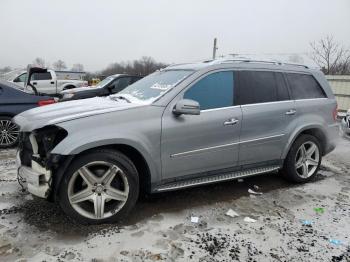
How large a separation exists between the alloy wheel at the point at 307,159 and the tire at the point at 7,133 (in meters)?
5.31

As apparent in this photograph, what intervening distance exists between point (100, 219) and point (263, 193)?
234 cm

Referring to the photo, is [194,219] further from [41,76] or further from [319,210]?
[41,76]

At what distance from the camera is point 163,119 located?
12.1ft

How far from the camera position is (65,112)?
360cm

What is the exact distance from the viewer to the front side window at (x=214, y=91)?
157 inches

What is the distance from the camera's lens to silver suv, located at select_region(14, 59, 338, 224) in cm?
336

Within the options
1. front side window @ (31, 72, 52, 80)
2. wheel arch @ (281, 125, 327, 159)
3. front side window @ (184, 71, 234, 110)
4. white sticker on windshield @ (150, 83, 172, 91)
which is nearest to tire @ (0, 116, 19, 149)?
→ white sticker on windshield @ (150, 83, 172, 91)

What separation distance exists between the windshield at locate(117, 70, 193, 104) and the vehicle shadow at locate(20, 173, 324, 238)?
1294 mm

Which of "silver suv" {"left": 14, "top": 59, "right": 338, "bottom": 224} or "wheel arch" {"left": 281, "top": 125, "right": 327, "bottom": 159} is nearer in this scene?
"silver suv" {"left": 14, "top": 59, "right": 338, "bottom": 224}

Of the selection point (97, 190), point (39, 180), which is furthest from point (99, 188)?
point (39, 180)

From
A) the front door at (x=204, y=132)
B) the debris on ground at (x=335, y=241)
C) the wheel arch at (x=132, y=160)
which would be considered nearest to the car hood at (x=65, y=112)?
the wheel arch at (x=132, y=160)

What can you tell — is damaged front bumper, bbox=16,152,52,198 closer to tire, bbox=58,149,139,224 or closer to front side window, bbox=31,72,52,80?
tire, bbox=58,149,139,224

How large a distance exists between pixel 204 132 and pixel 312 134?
216cm

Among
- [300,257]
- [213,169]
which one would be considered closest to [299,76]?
[213,169]
